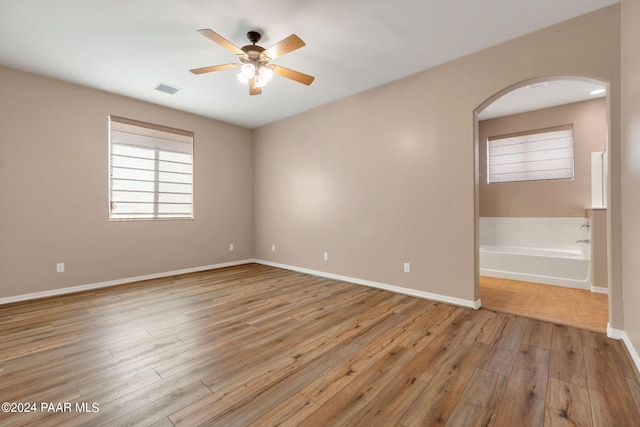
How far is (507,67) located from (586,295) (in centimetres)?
302

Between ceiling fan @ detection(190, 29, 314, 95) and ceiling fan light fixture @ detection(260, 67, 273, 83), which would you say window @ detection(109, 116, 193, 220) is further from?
ceiling fan light fixture @ detection(260, 67, 273, 83)

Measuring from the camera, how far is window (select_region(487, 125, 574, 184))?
4578mm

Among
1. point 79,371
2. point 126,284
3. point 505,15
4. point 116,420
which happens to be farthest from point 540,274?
point 126,284

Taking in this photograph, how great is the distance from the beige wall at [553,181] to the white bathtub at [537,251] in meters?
0.19

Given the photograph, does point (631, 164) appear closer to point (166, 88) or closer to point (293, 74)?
point (293, 74)

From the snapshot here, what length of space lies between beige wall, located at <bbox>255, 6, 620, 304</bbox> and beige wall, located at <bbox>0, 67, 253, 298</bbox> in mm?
2014

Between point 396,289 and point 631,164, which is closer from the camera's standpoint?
point 631,164

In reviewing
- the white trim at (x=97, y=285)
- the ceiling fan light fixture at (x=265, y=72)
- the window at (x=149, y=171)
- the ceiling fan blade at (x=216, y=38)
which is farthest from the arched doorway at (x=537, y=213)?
the window at (x=149, y=171)

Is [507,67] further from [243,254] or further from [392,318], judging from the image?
[243,254]

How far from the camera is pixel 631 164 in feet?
6.43

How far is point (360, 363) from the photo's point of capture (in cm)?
191

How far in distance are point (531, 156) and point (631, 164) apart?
340 centimetres

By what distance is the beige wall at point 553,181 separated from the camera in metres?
4.32

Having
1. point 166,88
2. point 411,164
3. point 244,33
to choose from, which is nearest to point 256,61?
point 244,33
